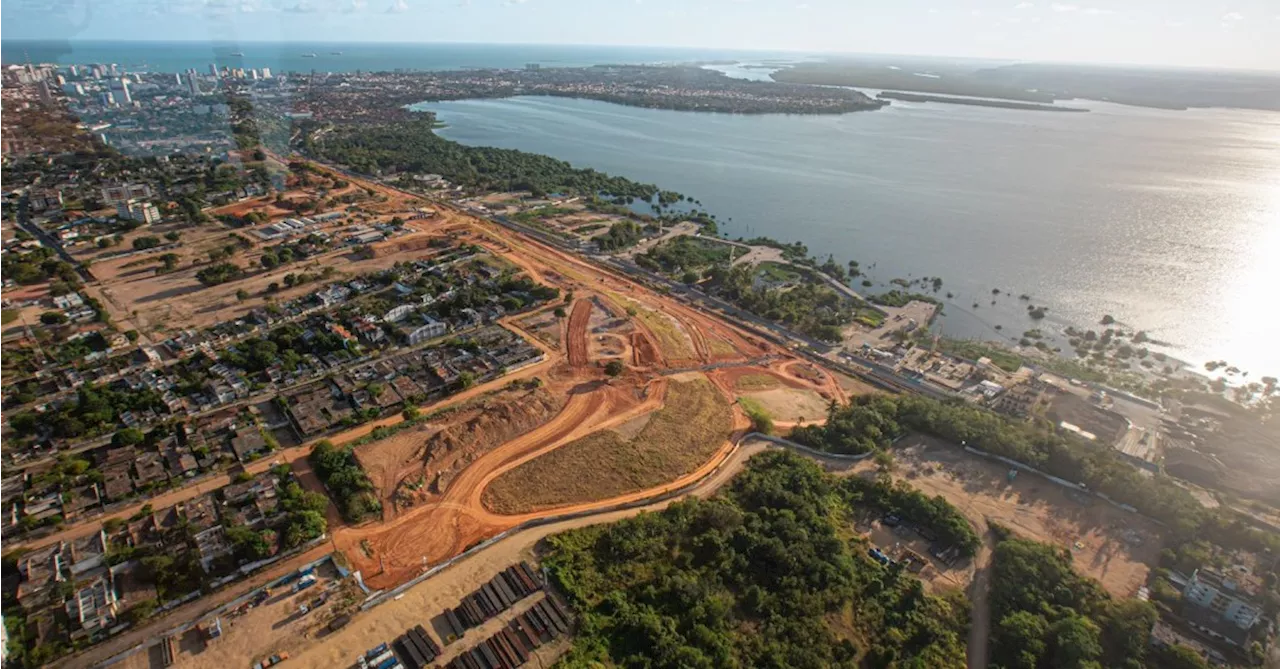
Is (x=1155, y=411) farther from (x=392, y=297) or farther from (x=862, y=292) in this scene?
(x=392, y=297)

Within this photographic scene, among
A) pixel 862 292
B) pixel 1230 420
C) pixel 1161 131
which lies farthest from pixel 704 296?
pixel 1161 131

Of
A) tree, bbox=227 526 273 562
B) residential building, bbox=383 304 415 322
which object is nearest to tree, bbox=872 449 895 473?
tree, bbox=227 526 273 562

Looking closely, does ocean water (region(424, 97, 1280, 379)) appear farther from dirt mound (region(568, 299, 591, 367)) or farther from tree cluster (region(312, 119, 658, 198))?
dirt mound (region(568, 299, 591, 367))

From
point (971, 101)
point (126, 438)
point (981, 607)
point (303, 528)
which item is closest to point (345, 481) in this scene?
point (303, 528)

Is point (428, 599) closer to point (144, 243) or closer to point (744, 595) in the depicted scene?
point (744, 595)

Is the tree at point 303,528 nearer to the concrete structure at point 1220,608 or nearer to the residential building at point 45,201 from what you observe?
the concrete structure at point 1220,608

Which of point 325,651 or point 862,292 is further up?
point 862,292
